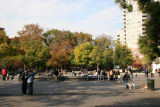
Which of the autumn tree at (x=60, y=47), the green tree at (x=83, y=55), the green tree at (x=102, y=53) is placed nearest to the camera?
the autumn tree at (x=60, y=47)

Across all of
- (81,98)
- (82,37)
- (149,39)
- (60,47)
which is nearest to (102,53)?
(60,47)

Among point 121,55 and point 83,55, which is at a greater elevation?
point 83,55

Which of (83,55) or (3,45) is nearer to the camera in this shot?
(3,45)

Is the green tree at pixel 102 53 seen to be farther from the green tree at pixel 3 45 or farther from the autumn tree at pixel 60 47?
the green tree at pixel 3 45

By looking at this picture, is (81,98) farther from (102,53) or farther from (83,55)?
(83,55)

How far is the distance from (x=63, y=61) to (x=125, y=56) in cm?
1846

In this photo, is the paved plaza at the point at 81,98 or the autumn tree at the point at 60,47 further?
the autumn tree at the point at 60,47

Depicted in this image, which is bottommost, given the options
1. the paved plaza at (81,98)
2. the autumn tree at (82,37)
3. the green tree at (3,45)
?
the paved plaza at (81,98)

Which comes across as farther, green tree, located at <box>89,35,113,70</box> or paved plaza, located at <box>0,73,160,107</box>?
green tree, located at <box>89,35,113,70</box>

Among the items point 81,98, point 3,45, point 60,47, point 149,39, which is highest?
point 60,47

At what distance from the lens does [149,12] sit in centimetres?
662

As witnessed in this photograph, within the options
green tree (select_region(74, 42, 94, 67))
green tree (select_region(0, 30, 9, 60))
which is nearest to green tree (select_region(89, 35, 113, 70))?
green tree (select_region(74, 42, 94, 67))

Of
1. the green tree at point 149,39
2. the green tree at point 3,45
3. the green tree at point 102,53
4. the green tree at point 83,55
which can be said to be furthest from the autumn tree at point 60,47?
the green tree at point 149,39

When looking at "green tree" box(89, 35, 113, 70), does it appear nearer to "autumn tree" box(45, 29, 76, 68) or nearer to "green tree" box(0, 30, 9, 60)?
"autumn tree" box(45, 29, 76, 68)
